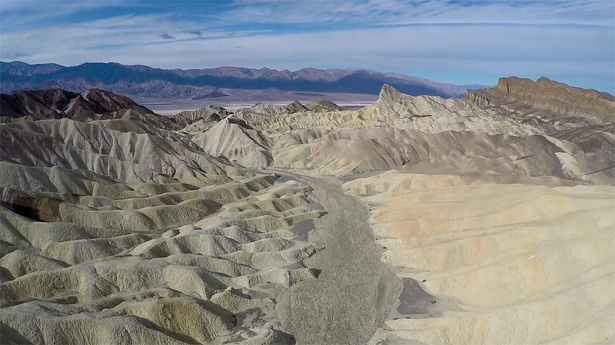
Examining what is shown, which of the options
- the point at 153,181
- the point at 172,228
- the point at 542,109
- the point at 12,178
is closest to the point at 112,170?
the point at 153,181

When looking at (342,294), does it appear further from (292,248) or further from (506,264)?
(506,264)

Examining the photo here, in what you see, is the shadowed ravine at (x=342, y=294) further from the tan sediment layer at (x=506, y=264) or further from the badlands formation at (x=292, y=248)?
the tan sediment layer at (x=506, y=264)

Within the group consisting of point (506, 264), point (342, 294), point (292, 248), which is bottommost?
point (342, 294)

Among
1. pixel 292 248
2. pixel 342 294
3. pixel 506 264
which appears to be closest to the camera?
pixel 506 264

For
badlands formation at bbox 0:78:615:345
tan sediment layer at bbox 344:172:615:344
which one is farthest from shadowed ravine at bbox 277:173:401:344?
tan sediment layer at bbox 344:172:615:344

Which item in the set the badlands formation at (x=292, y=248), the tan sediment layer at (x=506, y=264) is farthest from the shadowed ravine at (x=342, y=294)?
the tan sediment layer at (x=506, y=264)

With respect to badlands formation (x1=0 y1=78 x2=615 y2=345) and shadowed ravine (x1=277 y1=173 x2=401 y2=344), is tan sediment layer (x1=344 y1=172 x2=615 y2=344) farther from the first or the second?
shadowed ravine (x1=277 y1=173 x2=401 y2=344)

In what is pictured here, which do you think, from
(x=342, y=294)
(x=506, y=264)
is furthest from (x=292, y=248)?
(x=506, y=264)
